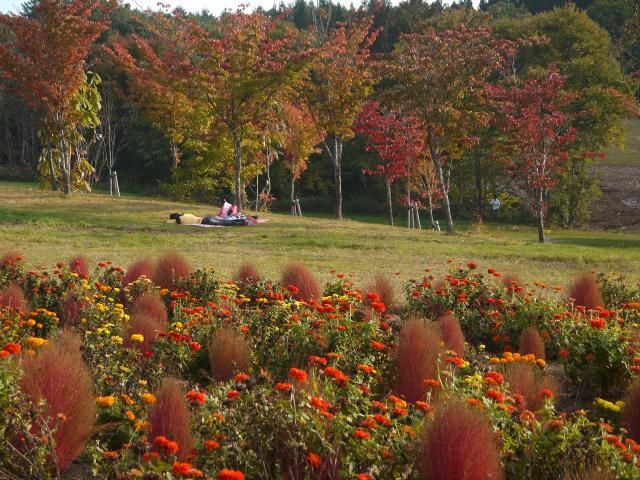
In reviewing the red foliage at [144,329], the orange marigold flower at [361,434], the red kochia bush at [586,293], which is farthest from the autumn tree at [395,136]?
the orange marigold flower at [361,434]

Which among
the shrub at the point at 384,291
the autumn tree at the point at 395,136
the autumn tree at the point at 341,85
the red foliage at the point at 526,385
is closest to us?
the red foliage at the point at 526,385

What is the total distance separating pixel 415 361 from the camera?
4488mm

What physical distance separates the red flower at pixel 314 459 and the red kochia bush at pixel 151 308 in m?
2.88

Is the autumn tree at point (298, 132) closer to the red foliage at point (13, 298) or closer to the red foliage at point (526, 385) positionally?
the red foliage at point (13, 298)

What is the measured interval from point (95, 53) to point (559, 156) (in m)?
29.9

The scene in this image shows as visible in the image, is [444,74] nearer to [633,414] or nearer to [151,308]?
[151,308]

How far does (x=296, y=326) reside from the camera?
483 centimetres

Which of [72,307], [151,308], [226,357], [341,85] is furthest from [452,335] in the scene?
[341,85]

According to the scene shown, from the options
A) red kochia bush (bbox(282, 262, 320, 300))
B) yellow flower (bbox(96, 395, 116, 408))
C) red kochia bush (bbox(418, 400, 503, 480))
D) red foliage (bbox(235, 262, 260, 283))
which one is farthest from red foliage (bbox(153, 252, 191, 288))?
red kochia bush (bbox(418, 400, 503, 480))

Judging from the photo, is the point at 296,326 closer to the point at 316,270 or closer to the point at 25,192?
the point at 316,270

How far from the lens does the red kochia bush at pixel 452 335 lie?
518cm

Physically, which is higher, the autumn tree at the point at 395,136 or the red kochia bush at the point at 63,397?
the autumn tree at the point at 395,136

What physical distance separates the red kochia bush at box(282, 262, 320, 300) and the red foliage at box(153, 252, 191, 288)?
1.02 m

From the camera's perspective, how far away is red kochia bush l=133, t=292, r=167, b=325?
5721 mm
